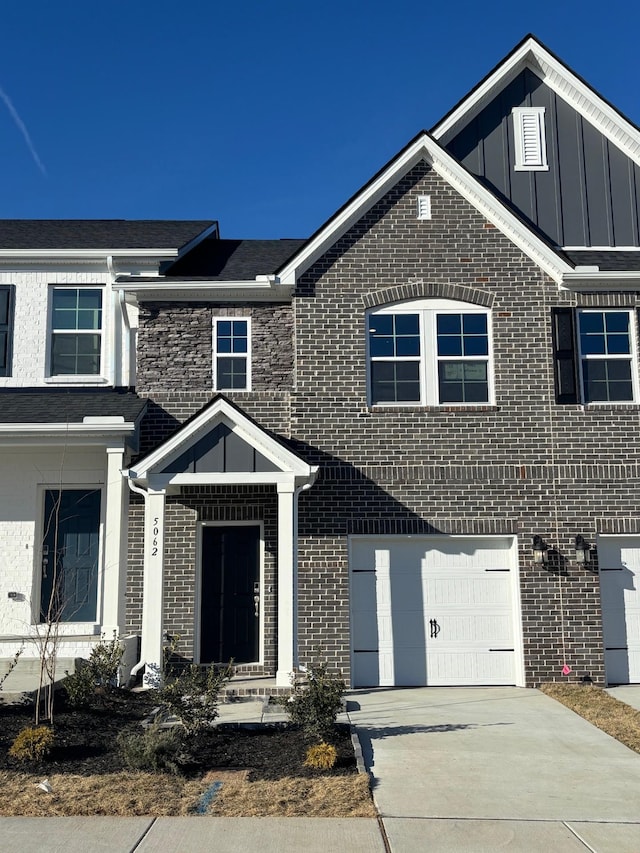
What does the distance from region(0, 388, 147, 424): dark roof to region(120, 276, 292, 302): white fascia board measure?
168 cm

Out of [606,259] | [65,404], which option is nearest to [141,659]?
[65,404]

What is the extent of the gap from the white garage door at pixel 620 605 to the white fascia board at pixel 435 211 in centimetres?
430

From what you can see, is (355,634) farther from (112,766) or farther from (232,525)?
(112,766)

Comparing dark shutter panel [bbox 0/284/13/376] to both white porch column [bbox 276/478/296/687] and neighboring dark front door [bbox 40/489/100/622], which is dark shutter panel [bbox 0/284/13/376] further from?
white porch column [bbox 276/478/296/687]

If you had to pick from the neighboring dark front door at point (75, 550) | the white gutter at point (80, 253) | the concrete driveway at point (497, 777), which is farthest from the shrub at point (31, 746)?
the white gutter at point (80, 253)

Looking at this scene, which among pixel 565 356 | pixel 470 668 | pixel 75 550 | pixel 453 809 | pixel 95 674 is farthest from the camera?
pixel 75 550

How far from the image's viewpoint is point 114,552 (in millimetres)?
12164

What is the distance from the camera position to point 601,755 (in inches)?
323

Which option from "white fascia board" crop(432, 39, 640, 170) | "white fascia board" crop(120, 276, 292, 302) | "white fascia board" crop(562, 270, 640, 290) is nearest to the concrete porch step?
"white fascia board" crop(120, 276, 292, 302)

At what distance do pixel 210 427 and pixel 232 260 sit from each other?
4.41 m

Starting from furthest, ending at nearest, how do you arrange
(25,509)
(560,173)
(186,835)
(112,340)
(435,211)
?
1. (560,173)
2. (112,340)
3. (435,211)
4. (25,509)
5. (186,835)

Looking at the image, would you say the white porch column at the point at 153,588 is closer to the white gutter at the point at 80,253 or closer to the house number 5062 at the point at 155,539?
the house number 5062 at the point at 155,539

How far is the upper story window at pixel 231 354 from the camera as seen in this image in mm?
13453

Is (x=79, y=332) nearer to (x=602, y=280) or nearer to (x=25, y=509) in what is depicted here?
(x=25, y=509)
